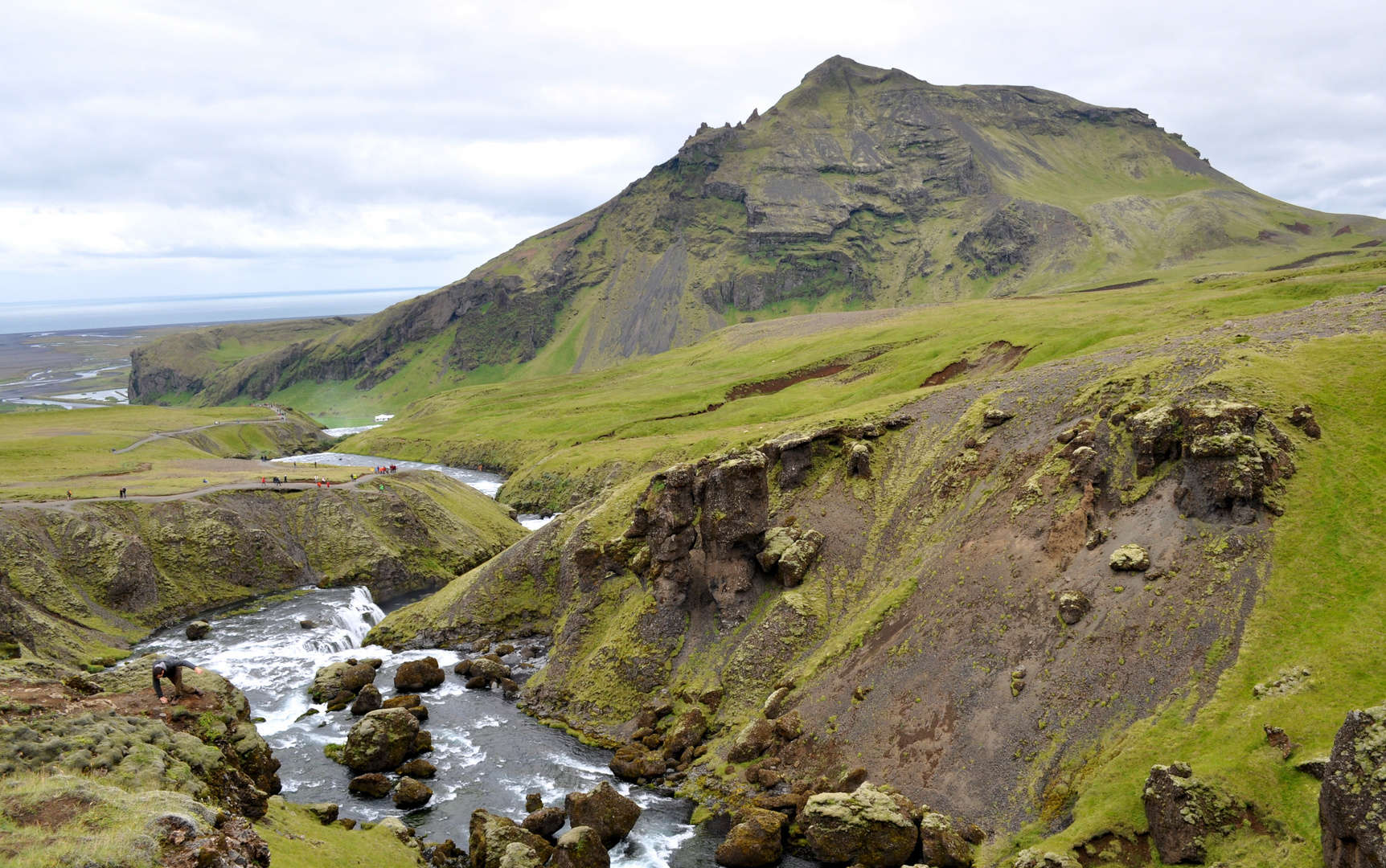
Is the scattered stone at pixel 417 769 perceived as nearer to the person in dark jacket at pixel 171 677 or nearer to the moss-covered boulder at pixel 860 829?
the person in dark jacket at pixel 171 677

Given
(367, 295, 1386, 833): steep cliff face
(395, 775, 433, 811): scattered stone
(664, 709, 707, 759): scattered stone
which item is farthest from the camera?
(664, 709, 707, 759): scattered stone

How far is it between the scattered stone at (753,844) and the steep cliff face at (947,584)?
435cm

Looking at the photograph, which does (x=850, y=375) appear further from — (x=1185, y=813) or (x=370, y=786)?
(x=1185, y=813)

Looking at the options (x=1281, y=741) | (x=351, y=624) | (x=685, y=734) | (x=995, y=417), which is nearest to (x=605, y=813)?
(x=685, y=734)

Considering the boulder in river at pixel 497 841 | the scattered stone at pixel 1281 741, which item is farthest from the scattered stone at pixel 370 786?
the scattered stone at pixel 1281 741

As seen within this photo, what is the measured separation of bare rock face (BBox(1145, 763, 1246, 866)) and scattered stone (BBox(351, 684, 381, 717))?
55966 millimetres

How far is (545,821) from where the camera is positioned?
46.6 meters

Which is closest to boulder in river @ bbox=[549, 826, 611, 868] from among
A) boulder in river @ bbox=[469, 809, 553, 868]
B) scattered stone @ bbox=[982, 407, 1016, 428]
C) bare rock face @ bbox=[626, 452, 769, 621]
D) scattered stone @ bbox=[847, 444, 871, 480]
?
boulder in river @ bbox=[469, 809, 553, 868]

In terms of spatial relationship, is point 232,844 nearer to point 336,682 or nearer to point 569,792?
point 569,792

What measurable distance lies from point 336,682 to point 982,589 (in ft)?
182

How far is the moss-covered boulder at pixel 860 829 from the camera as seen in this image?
135 ft

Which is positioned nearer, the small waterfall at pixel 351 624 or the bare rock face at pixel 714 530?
the bare rock face at pixel 714 530

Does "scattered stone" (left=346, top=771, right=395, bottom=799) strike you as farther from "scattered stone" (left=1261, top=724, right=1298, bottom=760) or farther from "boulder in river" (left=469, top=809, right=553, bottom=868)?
"scattered stone" (left=1261, top=724, right=1298, bottom=760)

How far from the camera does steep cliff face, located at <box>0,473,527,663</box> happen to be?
7762 cm
